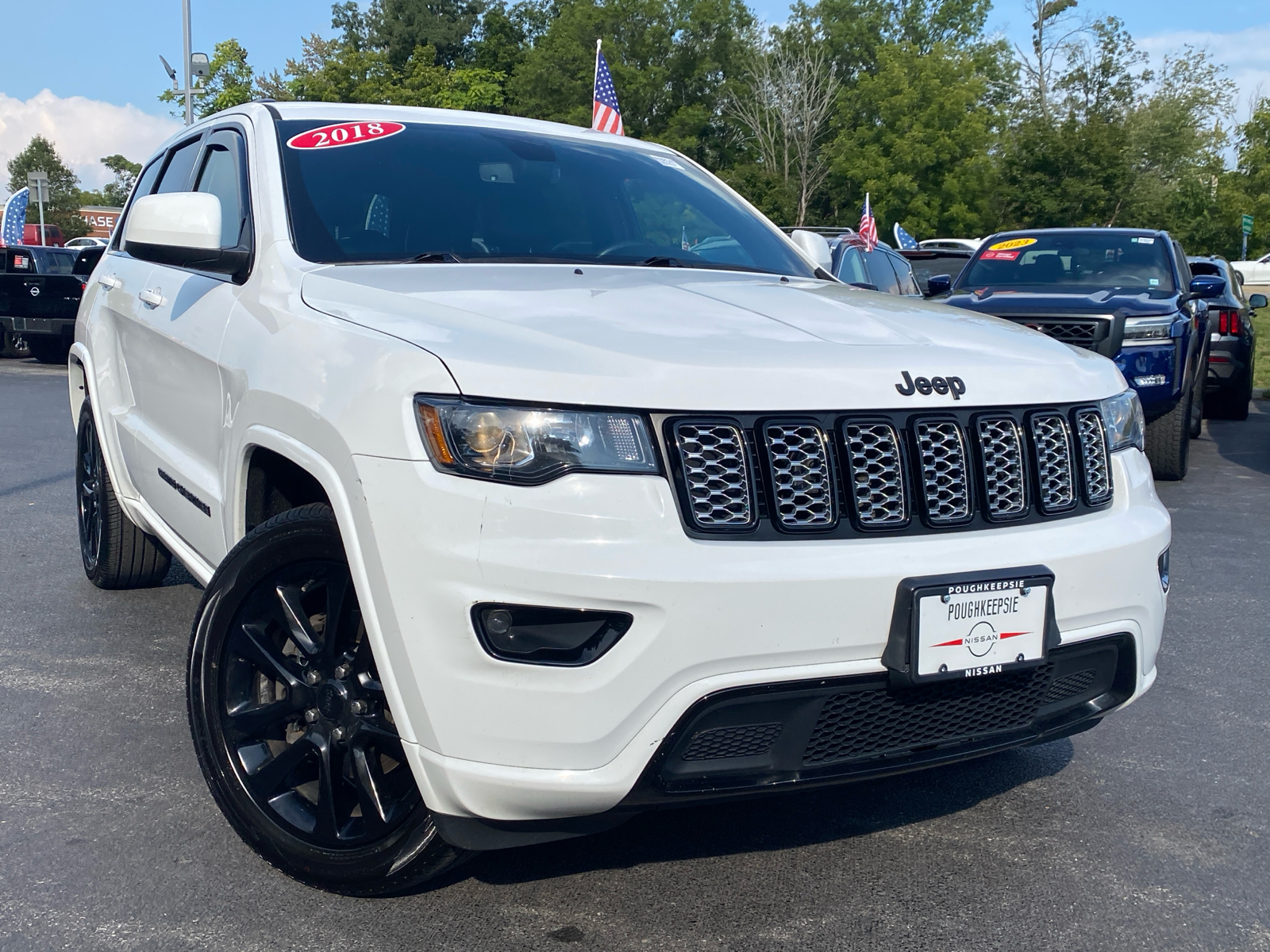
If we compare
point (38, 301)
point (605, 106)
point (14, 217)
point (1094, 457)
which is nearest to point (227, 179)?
point (1094, 457)

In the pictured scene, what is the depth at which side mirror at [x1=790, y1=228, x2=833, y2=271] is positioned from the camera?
429 centimetres

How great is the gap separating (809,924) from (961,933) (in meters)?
0.30

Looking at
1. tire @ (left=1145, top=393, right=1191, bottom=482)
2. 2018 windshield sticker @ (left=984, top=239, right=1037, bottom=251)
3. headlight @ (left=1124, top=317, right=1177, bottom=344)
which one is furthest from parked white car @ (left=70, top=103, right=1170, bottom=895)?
2018 windshield sticker @ (left=984, top=239, right=1037, bottom=251)

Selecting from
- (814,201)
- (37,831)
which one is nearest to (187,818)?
(37,831)

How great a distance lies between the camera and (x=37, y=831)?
116 inches

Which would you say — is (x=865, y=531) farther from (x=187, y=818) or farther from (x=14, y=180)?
(x=14, y=180)

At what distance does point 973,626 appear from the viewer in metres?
2.41

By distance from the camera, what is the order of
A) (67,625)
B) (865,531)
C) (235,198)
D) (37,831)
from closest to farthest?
(865,531) → (37,831) → (235,198) → (67,625)

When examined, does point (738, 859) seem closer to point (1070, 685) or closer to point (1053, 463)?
point (1070, 685)

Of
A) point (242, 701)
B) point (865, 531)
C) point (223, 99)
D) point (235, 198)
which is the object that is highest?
point (223, 99)

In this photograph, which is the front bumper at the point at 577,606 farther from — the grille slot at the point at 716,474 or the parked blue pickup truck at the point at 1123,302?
the parked blue pickup truck at the point at 1123,302

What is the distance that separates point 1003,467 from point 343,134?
2144mm

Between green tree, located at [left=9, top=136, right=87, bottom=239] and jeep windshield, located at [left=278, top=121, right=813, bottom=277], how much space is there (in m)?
90.5

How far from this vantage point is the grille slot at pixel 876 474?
7.89ft
